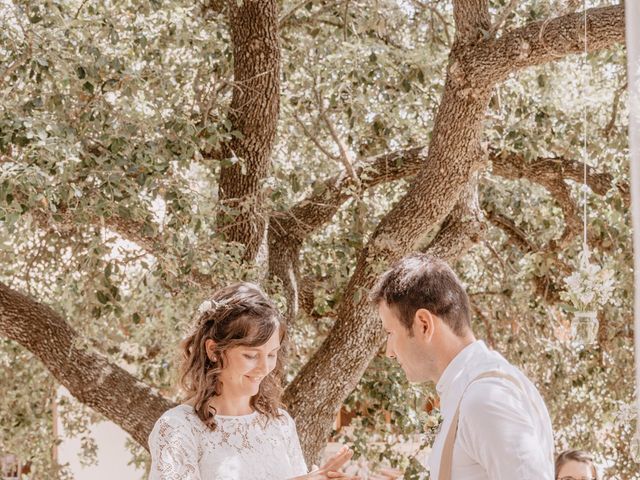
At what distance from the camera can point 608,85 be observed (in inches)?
264

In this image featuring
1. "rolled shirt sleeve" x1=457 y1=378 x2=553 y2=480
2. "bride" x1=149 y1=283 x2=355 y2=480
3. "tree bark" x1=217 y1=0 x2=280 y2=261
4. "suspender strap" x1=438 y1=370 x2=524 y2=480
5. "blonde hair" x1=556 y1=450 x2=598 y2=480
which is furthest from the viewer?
"tree bark" x1=217 y1=0 x2=280 y2=261

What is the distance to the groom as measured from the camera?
1694 millimetres

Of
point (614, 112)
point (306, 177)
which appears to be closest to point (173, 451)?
point (614, 112)

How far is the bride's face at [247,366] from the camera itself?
9.64 feet

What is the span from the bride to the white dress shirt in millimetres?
1122

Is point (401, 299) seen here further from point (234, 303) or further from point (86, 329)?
point (86, 329)

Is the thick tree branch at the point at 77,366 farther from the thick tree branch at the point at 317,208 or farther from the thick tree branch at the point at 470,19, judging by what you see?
the thick tree branch at the point at 470,19

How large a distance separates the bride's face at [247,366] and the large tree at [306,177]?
1.45m

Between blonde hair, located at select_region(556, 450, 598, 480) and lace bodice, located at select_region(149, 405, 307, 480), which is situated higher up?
lace bodice, located at select_region(149, 405, 307, 480)

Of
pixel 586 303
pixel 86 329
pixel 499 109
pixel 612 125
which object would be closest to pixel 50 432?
pixel 86 329

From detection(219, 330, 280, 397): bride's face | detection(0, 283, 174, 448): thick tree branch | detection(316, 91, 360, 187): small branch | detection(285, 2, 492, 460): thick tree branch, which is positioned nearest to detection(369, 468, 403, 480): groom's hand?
detection(219, 330, 280, 397): bride's face

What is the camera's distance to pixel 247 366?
9.64ft

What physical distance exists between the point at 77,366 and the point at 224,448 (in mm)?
2758

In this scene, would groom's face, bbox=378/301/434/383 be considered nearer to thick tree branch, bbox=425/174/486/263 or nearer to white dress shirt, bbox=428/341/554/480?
white dress shirt, bbox=428/341/554/480
